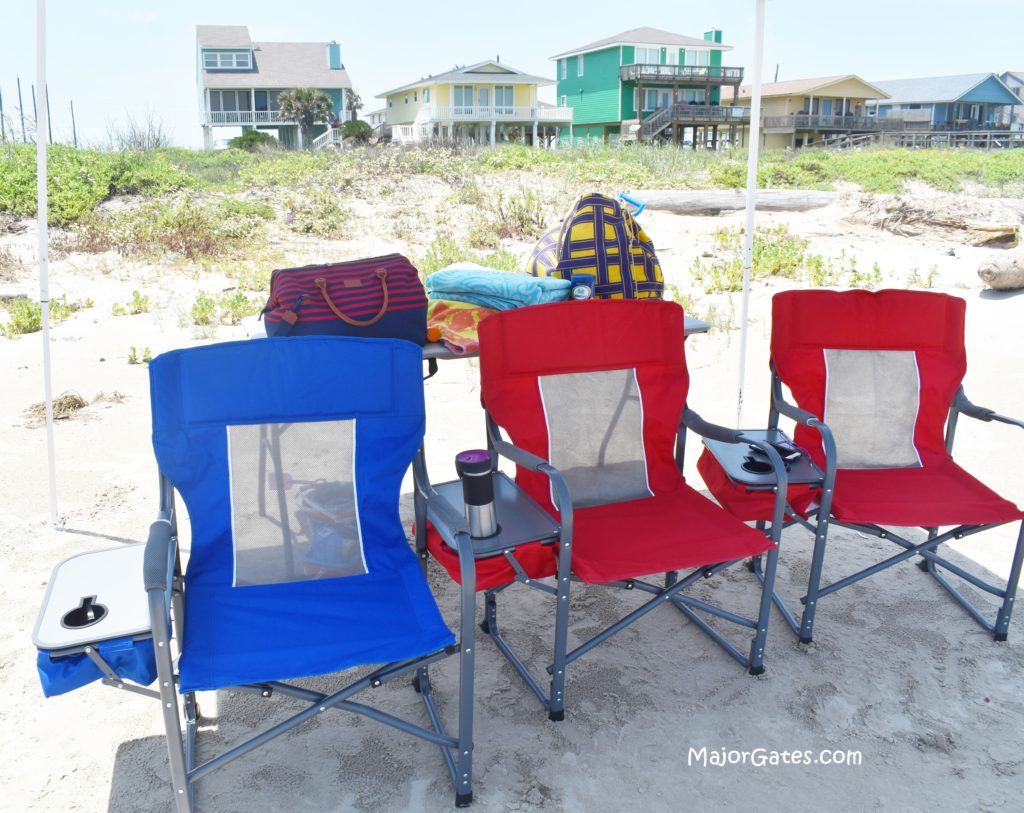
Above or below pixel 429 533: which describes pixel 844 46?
above

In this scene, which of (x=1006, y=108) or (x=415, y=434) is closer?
(x=415, y=434)

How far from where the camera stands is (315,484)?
2529 millimetres

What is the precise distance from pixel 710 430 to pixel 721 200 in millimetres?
8763

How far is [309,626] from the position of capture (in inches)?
85.0

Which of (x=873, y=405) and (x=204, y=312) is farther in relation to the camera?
(x=204, y=312)

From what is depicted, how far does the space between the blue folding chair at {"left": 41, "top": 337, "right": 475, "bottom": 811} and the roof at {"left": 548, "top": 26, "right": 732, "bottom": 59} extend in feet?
103

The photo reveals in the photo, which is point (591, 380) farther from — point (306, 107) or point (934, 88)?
point (934, 88)

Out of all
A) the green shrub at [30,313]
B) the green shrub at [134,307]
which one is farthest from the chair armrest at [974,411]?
the green shrub at [134,307]

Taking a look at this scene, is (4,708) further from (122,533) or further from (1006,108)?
(1006,108)

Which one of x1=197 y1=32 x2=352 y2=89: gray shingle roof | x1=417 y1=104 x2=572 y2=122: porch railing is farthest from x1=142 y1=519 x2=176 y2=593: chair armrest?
x1=197 y1=32 x2=352 y2=89: gray shingle roof

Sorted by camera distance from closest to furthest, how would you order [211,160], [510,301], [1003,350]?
[510,301]
[1003,350]
[211,160]

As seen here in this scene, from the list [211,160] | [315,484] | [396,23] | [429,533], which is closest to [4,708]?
[315,484]

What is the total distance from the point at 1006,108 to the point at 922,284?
134 ft

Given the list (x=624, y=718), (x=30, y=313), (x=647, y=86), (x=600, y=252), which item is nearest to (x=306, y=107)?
(x=647, y=86)
